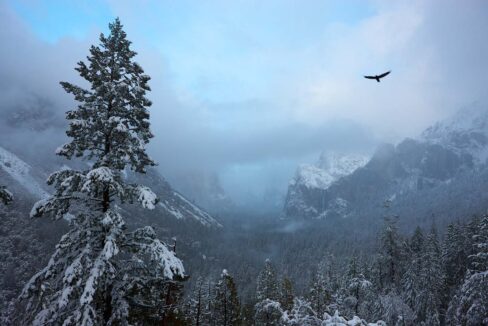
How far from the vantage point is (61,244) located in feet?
36.9

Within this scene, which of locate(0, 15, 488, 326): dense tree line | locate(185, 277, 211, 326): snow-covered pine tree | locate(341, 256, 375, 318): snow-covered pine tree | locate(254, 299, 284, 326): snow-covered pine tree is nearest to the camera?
locate(0, 15, 488, 326): dense tree line

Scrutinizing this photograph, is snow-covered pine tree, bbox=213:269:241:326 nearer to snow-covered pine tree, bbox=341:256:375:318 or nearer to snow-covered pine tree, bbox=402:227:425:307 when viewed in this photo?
snow-covered pine tree, bbox=341:256:375:318

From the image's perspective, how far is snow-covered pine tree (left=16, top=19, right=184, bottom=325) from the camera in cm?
1066

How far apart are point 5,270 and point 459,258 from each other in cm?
12845

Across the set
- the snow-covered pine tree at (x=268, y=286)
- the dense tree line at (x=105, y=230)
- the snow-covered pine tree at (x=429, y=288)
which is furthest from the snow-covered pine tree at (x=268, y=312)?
the snow-covered pine tree at (x=429, y=288)

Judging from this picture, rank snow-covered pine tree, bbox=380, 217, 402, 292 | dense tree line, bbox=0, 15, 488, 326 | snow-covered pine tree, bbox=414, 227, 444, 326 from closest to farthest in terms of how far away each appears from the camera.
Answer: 1. dense tree line, bbox=0, 15, 488, 326
2. snow-covered pine tree, bbox=380, 217, 402, 292
3. snow-covered pine tree, bbox=414, 227, 444, 326

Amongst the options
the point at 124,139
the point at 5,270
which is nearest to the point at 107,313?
the point at 124,139

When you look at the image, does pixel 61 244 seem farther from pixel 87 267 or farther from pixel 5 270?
pixel 5 270

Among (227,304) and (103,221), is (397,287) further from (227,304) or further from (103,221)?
(103,221)

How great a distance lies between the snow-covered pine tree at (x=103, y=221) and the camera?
35.0 feet

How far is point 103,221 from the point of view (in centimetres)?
1073

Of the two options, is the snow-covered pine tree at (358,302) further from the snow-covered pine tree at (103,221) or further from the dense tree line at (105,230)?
the snow-covered pine tree at (103,221)

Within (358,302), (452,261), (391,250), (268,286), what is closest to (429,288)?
(391,250)

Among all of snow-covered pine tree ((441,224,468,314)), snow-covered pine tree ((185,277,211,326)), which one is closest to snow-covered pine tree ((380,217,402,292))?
snow-covered pine tree ((441,224,468,314))
